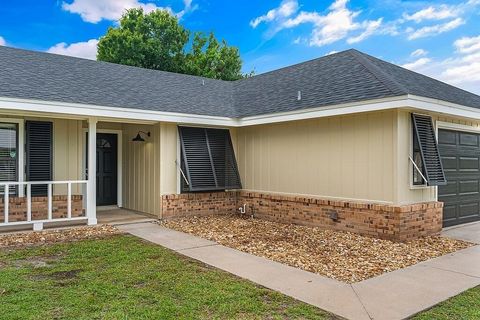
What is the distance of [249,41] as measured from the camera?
28359mm

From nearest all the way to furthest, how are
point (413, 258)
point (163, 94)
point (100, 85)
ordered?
point (413, 258), point (100, 85), point (163, 94)

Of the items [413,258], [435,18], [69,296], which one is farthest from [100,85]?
[435,18]

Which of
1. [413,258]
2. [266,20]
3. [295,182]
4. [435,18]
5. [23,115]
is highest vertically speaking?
[266,20]

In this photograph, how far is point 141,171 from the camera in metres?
10.2

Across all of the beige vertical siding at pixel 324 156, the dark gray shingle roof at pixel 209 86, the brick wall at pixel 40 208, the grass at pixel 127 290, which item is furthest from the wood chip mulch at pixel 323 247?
the dark gray shingle roof at pixel 209 86

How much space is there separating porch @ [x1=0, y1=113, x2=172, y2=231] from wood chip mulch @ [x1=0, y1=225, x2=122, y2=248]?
28cm

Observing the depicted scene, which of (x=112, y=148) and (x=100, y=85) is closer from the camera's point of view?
(x=100, y=85)

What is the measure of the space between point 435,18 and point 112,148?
42.0 feet

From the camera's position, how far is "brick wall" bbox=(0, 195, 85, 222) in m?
8.00

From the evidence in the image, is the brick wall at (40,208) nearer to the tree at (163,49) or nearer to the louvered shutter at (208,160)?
the louvered shutter at (208,160)

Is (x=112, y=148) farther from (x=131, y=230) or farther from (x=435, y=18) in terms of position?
(x=435, y=18)

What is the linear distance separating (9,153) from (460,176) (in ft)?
34.9

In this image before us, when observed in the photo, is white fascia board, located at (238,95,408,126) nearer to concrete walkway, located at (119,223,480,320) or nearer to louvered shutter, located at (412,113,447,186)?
louvered shutter, located at (412,113,447,186)

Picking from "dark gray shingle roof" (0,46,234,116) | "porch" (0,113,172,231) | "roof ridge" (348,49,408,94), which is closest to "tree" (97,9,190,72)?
"dark gray shingle roof" (0,46,234,116)
